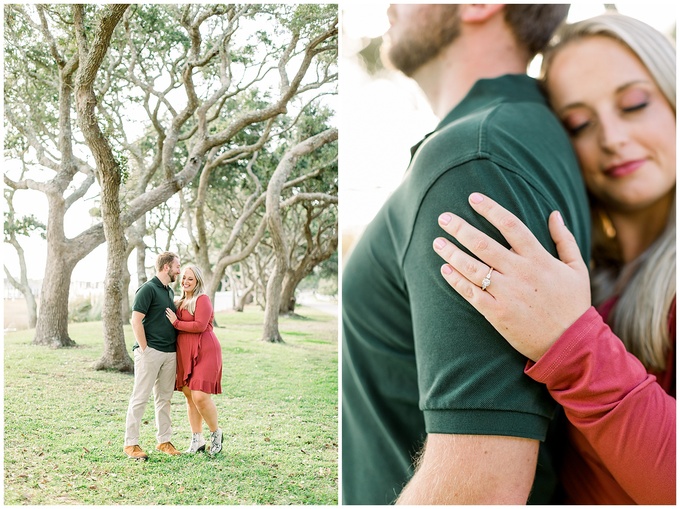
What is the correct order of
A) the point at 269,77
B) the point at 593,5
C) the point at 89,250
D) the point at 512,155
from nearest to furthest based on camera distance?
the point at 512,155 → the point at 593,5 → the point at 89,250 → the point at 269,77

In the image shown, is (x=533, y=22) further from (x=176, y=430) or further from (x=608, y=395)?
(x=176, y=430)

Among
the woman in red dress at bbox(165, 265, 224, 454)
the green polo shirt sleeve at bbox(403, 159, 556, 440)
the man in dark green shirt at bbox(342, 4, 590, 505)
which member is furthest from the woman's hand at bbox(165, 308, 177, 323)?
the green polo shirt sleeve at bbox(403, 159, 556, 440)

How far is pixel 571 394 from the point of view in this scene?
1.36 m

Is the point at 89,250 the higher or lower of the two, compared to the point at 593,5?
lower

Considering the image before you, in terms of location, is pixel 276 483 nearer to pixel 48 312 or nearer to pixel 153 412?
pixel 153 412

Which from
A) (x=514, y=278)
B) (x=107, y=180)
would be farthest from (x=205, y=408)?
(x=514, y=278)

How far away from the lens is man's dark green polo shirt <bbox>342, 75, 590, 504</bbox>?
4.15ft

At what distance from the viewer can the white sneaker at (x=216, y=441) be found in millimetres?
2311

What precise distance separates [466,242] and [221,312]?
1.36 metres

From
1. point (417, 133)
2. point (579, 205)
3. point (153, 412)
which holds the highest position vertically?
point (417, 133)

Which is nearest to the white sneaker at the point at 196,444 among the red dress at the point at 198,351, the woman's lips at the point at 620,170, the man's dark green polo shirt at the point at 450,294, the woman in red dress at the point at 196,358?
the woman in red dress at the point at 196,358

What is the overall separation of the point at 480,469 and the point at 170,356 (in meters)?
1.44

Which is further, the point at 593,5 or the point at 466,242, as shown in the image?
the point at 593,5

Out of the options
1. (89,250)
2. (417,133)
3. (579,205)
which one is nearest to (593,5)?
(417,133)
